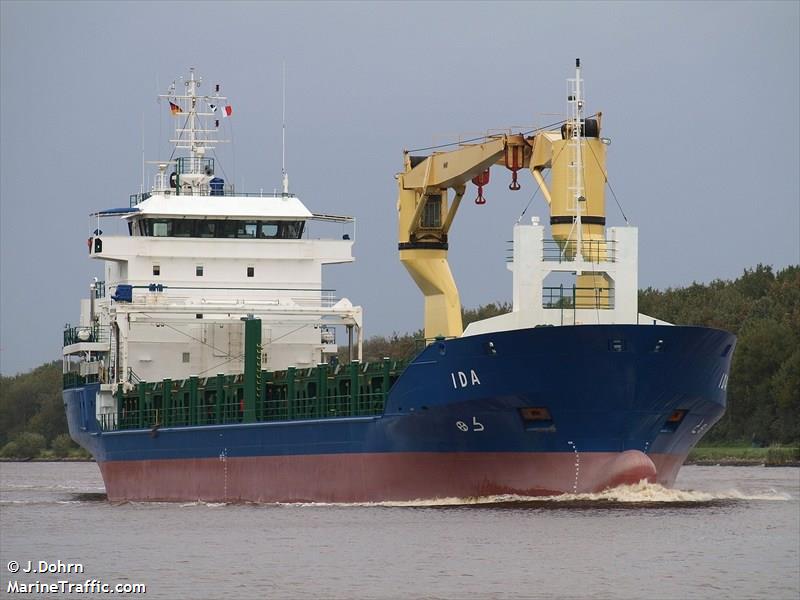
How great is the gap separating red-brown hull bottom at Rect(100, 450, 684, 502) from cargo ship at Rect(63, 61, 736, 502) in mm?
39

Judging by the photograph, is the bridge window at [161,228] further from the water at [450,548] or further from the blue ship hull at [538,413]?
the blue ship hull at [538,413]

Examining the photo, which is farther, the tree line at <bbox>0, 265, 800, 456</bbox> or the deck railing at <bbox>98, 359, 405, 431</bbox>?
the tree line at <bbox>0, 265, 800, 456</bbox>

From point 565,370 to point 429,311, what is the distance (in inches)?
338

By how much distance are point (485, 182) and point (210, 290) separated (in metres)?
9.01

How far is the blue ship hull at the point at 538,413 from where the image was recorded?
101ft

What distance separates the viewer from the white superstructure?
43.3 m

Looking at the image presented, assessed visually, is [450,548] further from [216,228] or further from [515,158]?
[216,228]

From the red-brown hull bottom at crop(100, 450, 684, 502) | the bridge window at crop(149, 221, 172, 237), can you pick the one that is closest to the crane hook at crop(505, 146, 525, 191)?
the red-brown hull bottom at crop(100, 450, 684, 502)

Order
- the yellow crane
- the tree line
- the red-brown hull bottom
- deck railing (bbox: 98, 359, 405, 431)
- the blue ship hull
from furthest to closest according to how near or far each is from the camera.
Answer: the tree line < deck railing (bbox: 98, 359, 405, 431) < the yellow crane < the red-brown hull bottom < the blue ship hull

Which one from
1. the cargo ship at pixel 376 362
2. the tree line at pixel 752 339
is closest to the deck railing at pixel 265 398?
the cargo ship at pixel 376 362

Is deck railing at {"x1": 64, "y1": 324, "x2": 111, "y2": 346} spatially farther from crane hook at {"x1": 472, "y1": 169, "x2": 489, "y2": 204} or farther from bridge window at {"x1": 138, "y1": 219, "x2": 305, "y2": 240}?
crane hook at {"x1": 472, "y1": 169, "x2": 489, "y2": 204}

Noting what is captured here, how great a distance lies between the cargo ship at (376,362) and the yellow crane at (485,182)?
48 mm

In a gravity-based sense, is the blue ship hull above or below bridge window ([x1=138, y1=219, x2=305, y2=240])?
below

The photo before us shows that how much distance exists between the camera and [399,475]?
1325 inches
